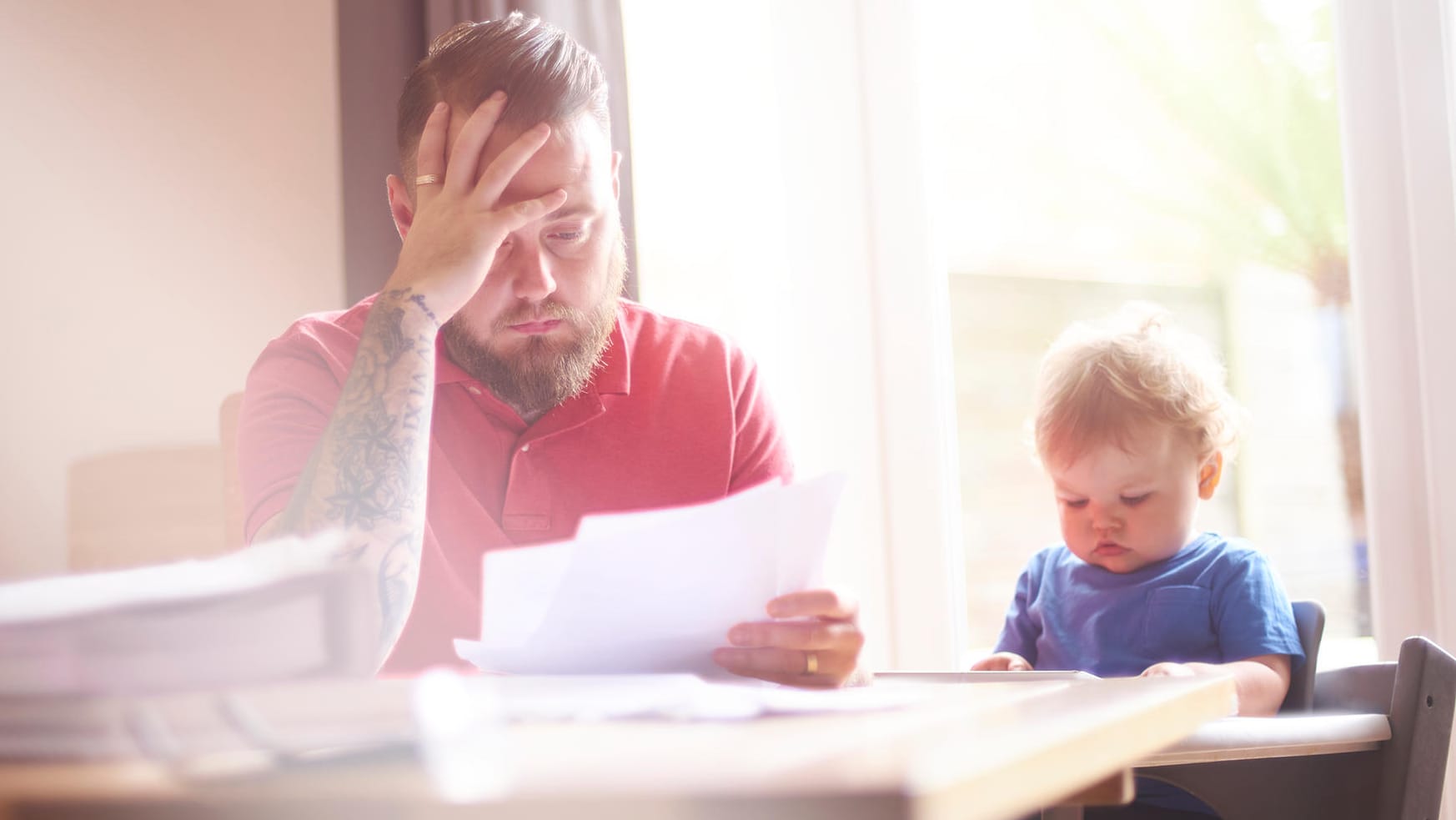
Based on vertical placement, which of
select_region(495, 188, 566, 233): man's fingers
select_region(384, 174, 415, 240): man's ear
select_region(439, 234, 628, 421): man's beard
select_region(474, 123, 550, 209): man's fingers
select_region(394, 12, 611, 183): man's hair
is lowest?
select_region(439, 234, 628, 421): man's beard

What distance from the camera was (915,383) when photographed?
210 centimetres

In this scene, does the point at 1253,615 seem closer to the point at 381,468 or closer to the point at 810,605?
the point at 810,605

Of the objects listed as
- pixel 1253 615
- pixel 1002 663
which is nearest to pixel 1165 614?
pixel 1253 615

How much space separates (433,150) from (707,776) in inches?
42.8

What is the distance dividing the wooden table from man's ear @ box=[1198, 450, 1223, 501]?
3.76ft

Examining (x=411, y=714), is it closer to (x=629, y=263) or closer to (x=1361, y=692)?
(x=1361, y=692)

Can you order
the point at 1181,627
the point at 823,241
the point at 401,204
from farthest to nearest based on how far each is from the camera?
the point at 823,241
the point at 401,204
the point at 1181,627

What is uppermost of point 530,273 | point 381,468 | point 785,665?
point 530,273

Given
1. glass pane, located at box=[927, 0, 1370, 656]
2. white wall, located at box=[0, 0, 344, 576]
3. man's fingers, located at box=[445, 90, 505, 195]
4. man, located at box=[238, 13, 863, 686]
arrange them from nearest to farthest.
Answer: man, located at box=[238, 13, 863, 686] < man's fingers, located at box=[445, 90, 505, 195] < white wall, located at box=[0, 0, 344, 576] < glass pane, located at box=[927, 0, 1370, 656]

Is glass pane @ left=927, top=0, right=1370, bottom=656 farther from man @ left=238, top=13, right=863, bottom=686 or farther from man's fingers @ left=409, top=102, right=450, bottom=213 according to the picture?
man's fingers @ left=409, top=102, right=450, bottom=213

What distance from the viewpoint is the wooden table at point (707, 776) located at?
0.32m

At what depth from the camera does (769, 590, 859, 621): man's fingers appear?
66cm

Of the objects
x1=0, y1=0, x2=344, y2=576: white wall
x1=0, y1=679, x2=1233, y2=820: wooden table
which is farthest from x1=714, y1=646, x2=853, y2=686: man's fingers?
x1=0, y1=0, x2=344, y2=576: white wall

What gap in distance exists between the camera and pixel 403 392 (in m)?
1.02
